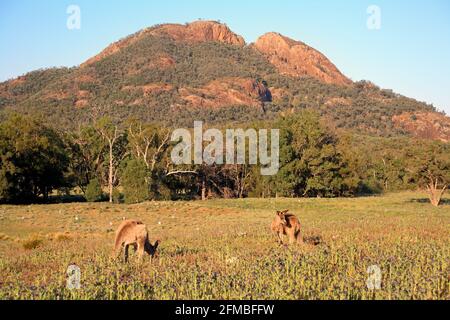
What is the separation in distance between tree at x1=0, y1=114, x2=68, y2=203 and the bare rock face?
14102 cm

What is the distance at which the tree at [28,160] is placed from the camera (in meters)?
53.4

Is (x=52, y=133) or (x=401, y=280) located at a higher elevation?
(x=52, y=133)

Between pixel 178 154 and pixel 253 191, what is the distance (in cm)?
1406

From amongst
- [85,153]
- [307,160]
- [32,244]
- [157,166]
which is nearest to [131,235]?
[32,244]

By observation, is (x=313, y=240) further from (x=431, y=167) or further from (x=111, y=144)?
(x=111, y=144)

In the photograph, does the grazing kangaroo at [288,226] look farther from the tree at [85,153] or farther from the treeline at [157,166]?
the tree at [85,153]

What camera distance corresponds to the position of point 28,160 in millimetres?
56281

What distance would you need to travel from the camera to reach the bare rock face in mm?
171875

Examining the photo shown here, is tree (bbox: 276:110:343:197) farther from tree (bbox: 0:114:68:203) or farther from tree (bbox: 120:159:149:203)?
tree (bbox: 0:114:68:203)

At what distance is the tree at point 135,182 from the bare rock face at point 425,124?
443ft

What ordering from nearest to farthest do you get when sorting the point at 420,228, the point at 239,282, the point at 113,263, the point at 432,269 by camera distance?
the point at 239,282 → the point at 432,269 → the point at 113,263 → the point at 420,228

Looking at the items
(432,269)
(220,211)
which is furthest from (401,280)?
(220,211)

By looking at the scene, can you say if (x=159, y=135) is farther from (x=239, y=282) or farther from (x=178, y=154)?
(x=239, y=282)

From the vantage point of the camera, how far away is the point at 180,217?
137ft
